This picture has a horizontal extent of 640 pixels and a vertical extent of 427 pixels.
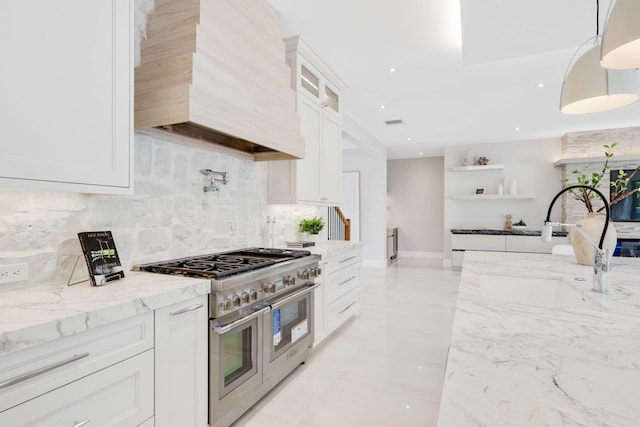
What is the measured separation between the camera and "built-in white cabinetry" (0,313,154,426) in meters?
1.00

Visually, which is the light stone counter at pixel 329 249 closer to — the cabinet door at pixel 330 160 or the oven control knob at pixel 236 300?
the cabinet door at pixel 330 160

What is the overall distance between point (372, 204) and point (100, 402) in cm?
677

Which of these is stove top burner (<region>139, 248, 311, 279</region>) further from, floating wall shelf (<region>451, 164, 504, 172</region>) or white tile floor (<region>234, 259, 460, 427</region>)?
floating wall shelf (<region>451, 164, 504, 172</region>)

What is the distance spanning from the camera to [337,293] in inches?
129

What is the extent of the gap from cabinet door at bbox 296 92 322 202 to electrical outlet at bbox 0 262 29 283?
2025 mm

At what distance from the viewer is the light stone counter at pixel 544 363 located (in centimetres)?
55

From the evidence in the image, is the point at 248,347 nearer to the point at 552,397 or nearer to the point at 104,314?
the point at 104,314

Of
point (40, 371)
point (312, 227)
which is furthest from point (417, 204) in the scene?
point (40, 371)

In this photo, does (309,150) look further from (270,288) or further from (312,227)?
(270,288)

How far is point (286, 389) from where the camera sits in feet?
7.69

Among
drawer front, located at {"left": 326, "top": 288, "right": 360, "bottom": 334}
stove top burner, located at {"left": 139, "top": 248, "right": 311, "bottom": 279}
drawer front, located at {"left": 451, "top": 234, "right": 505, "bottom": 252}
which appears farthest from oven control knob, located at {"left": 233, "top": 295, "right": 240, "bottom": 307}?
drawer front, located at {"left": 451, "top": 234, "right": 505, "bottom": 252}

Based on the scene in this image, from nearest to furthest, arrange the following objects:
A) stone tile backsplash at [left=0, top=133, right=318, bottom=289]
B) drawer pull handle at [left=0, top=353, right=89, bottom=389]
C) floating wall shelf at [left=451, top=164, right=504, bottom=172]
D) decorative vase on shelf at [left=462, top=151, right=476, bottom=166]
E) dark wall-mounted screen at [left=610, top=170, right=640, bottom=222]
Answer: drawer pull handle at [left=0, top=353, right=89, bottom=389] < stone tile backsplash at [left=0, top=133, right=318, bottom=289] < dark wall-mounted screen at [left=610, top=170, right=640, bottom=222] < floating wall shelf at [left=451, top=164, right=504, bottom=172] < decorative vase on shelf at [left=462, top=151, right=476, bottom=166]

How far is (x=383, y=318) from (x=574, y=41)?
321cm

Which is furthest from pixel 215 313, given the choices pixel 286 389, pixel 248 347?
pixel 286 389
